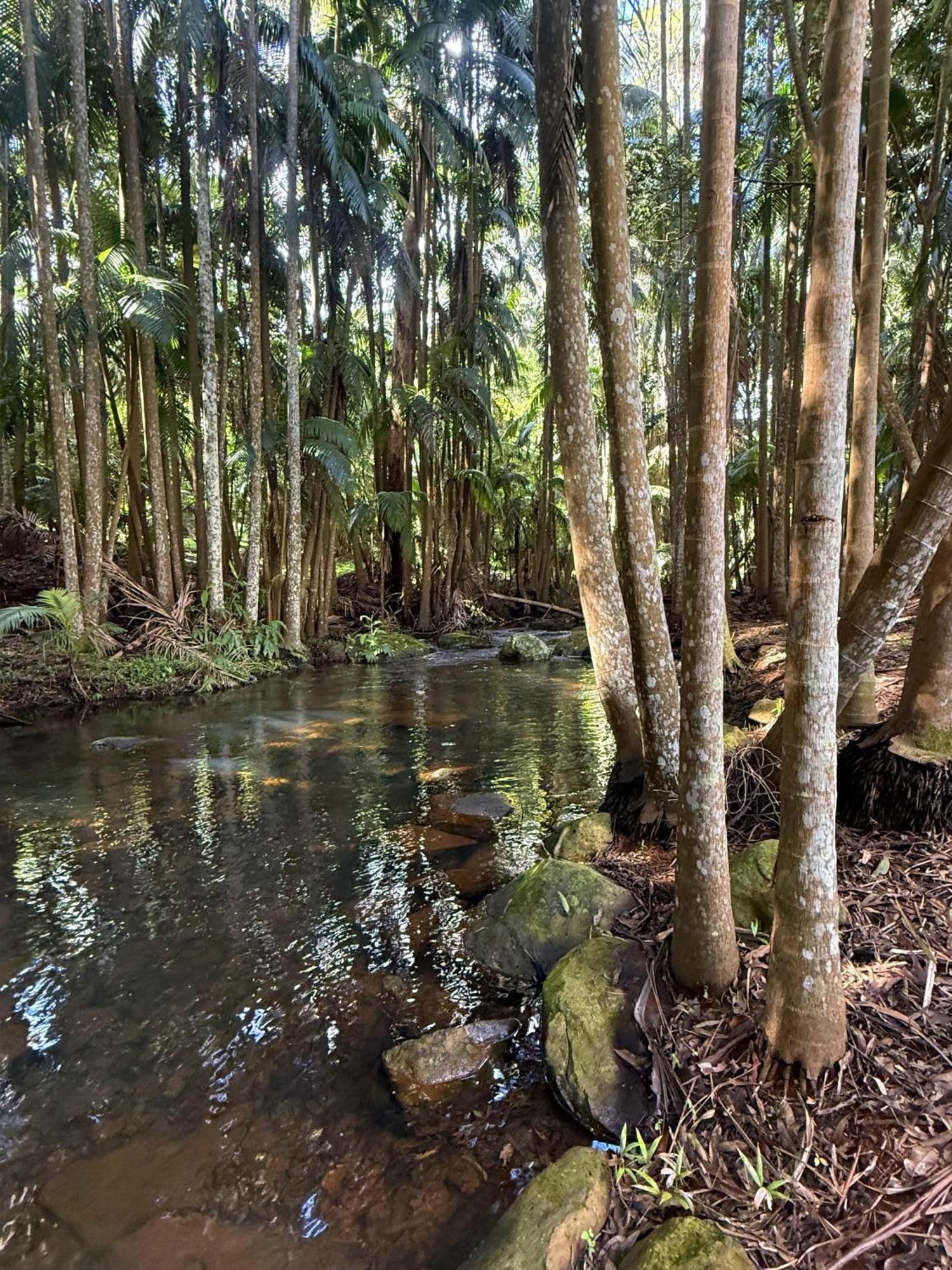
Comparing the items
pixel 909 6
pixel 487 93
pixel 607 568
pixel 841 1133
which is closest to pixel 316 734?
pixel 607 568

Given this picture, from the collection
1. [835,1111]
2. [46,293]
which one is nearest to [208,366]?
[46,293]

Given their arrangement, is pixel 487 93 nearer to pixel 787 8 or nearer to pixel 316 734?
pixel 787 8

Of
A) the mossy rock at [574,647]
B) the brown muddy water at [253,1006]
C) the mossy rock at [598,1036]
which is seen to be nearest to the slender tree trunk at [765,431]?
the mossy rock at [574,647]

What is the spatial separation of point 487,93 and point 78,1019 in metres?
19.6

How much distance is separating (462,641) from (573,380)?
13368 millimetres

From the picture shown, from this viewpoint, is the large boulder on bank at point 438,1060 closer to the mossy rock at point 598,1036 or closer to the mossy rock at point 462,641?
the mossy rock at point 598,1036

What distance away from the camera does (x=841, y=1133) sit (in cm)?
214

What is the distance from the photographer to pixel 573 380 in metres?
4.74

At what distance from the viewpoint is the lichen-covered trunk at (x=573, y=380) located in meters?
4.38

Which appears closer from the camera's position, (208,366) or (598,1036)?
(598,1036)

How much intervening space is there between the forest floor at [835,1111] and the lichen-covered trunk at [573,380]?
208cm

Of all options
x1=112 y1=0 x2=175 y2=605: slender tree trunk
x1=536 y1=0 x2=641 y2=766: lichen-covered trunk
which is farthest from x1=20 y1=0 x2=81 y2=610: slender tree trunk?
x1=536 y1=0 x2=641 y2=766: lichen-covered trunk

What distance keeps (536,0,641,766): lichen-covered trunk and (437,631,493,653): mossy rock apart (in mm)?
12432

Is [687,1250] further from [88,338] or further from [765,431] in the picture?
[765,431]
